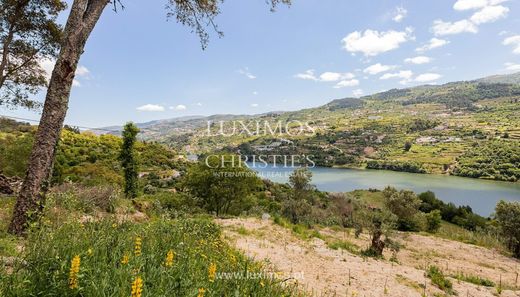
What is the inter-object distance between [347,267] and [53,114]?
7832 mm

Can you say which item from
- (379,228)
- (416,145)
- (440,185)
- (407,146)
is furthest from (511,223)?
(416,145)

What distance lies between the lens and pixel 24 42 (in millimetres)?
9773

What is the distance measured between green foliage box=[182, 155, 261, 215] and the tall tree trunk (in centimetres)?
2006

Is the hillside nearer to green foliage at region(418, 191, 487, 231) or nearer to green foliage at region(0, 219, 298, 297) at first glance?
green foliage at region(418, 191, 487, 231)

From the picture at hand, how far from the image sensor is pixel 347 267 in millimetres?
8023

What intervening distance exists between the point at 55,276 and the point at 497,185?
9585cm

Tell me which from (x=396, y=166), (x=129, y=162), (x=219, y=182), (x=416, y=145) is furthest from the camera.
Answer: (x=416, y=145)

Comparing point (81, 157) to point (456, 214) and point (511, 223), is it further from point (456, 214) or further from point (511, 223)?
point (456, 214)

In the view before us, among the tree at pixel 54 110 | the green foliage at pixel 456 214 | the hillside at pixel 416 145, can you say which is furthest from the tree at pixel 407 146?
the tree at pixel 54 110

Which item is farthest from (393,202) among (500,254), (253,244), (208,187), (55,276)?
(55,276)

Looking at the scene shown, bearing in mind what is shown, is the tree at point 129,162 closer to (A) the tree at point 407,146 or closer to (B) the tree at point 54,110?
(B) the tree at point 54,110

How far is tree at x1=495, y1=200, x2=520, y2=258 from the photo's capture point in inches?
650

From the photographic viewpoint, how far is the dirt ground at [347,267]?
6.36 m

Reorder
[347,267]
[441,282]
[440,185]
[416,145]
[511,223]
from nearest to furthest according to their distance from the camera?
[441,282], [347,267], [511,223], [440,185], [416,145]
